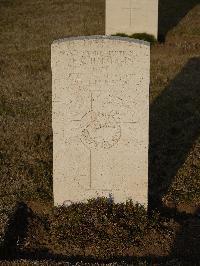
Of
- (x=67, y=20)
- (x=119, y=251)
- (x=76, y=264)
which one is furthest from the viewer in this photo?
(x=67, y=20)

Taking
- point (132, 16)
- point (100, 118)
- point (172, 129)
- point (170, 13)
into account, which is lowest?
point (172, 129)

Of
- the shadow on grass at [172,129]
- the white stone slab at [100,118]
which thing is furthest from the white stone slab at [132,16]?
the white stone slab at [100,118]

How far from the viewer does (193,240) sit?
591 centimetres

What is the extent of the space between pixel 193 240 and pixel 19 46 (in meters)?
11.0

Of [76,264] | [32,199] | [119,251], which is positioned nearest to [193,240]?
[119,251]

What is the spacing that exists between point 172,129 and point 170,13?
12434mm

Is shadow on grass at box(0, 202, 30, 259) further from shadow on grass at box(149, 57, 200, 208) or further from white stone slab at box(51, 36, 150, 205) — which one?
shadow on grass at box(149, 57, 200, 208)

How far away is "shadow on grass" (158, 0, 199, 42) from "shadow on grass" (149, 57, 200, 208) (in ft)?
17.6

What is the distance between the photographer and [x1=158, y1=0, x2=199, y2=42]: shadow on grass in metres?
18.0

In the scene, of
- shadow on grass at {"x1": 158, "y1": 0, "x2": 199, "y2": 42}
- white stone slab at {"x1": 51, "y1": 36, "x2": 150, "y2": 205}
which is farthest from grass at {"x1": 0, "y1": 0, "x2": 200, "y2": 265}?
shadow on grass at {"x1": 158, "y1": 0, "x2": 199, "y2": 42}

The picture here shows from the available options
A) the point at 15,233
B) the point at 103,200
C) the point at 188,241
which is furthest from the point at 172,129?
the point at 15,233

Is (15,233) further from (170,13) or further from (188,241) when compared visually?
(170,13)

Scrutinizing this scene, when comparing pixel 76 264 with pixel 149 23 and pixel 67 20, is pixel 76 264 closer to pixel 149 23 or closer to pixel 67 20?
pixel 149 23

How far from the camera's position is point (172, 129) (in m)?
9.16
